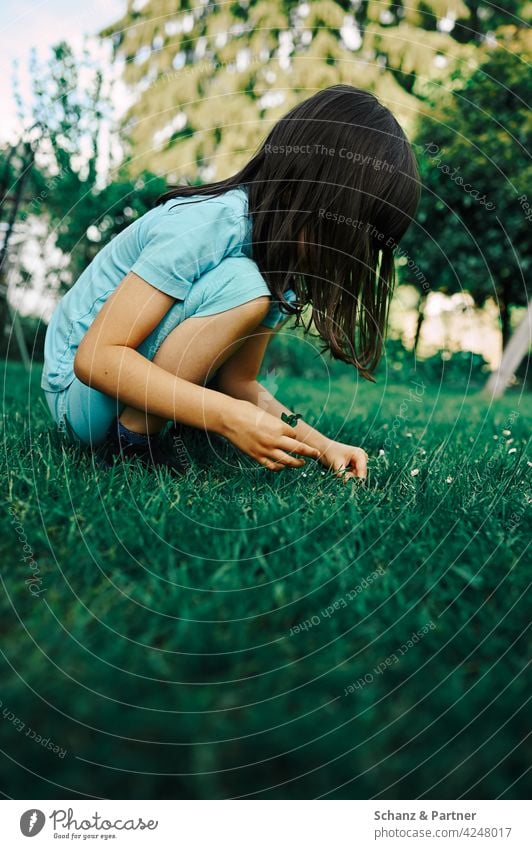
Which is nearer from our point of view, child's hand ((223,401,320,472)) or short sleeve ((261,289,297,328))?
child's hand ((223,401,320,472))

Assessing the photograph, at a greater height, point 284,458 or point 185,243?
point 185,243

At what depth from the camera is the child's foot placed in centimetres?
149

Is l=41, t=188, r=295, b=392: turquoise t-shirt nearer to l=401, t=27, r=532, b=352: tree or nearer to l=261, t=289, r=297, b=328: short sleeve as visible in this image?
l=261, t=289, r=297, b=328: short sleeve

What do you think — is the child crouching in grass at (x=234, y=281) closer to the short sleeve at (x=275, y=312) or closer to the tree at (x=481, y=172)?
the short sleeve at (x=275, y=312)

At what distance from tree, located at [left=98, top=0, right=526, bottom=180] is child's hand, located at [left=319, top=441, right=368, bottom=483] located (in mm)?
2275

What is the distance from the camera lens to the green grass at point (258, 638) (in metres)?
0.67

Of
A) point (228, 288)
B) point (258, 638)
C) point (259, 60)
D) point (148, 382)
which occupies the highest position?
point (259, 60)

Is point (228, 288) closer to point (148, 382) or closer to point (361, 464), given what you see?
point (148, 382)

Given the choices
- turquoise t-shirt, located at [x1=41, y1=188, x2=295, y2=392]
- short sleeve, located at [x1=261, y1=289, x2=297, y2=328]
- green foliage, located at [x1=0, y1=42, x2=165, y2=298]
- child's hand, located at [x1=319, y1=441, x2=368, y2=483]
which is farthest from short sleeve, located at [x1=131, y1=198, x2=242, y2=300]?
green foliage, located at [x1=0, y1=42, x2=165, y2=298]

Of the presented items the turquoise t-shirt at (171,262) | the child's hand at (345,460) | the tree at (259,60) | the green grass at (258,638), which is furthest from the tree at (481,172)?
the green grass at (258,638)

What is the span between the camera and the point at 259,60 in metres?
3.43

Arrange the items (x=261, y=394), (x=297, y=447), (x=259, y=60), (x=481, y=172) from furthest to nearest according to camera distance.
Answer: (x=481, y=172) → (x=259, y=60) → (x=261, y=394) → (x=297, y=447)

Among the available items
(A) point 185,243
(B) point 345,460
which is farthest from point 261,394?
(A) point 185,243

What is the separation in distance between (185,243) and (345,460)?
23.7 inches
